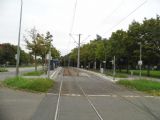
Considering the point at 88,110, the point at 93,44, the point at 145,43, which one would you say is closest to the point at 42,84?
the point at 88,110

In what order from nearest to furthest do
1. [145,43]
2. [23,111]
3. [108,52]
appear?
1. [23,111]
2. [145,43]
3. [108,52]

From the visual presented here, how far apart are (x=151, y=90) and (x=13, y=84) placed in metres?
11.0

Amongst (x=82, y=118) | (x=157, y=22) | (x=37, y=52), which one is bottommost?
(x=82, y=118)

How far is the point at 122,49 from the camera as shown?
86.9m

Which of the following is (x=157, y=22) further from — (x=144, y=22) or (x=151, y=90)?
(x=151, y=90)

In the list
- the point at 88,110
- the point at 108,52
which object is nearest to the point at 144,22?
the point at 108,52

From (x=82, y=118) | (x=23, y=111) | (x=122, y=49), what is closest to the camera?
(x=82, y=118)

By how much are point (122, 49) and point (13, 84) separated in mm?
58044

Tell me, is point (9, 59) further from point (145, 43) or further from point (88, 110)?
point (88, 110)

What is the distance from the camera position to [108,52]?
9538cm

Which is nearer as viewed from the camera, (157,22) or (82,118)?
(82,118)

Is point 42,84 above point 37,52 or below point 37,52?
below

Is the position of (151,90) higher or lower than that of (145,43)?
lower

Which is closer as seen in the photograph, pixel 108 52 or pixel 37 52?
pixel 37 52
